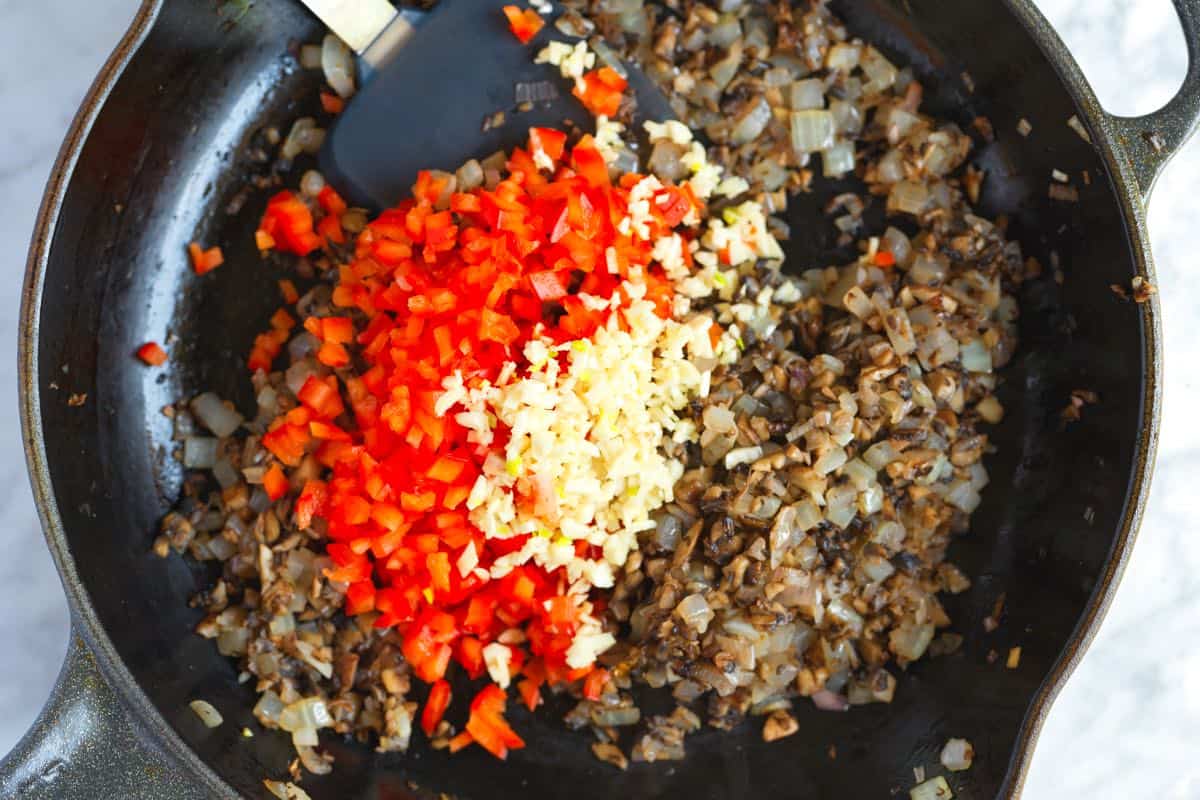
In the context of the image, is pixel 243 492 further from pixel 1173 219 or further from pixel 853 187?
pixel 1173 219

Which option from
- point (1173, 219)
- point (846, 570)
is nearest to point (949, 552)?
point (846, 570)

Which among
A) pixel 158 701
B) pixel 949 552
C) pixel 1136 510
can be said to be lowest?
pixel 949 552

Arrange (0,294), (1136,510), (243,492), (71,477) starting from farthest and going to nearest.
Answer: (0,294) < (243,492) < (71,477) < (1136,510)

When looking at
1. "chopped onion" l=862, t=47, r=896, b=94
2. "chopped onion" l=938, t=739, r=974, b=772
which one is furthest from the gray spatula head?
"chopped onion" l=938, t=739, r=974, b=772

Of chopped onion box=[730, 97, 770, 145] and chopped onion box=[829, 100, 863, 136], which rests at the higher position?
chopped onion box=[730, 97, 770, 145]

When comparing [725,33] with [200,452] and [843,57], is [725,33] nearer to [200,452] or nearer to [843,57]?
[843,57]

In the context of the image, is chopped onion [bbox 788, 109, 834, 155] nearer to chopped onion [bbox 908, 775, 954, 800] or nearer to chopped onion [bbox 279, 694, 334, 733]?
chopped onion [bbox 908, 775, 954, 800]

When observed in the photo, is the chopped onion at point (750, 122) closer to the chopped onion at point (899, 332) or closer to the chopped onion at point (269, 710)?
the chopped onion at point (899, 332)
